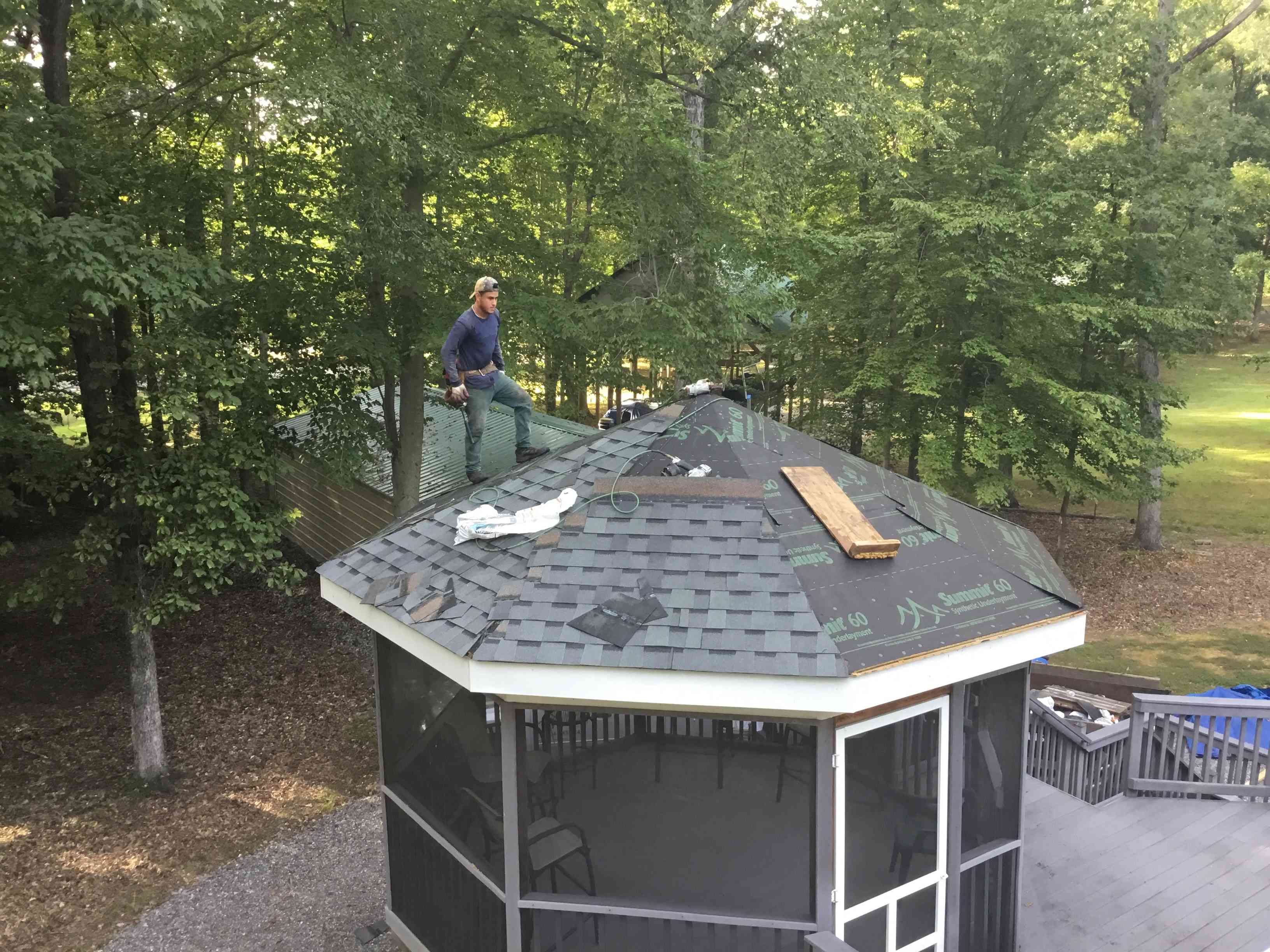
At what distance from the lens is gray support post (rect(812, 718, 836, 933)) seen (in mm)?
4570

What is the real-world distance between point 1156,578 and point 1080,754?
40.2 feet

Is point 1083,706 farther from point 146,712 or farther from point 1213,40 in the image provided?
point 1213,40

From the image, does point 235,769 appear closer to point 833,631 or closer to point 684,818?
point 684,818

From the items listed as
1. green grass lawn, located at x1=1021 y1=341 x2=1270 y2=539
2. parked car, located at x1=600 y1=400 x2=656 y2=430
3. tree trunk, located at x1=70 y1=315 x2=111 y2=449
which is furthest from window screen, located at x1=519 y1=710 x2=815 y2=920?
green grass lawn, located at x1=1021 y1=341 x2=1270 y2=539

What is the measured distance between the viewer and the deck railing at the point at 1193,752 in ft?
23.8

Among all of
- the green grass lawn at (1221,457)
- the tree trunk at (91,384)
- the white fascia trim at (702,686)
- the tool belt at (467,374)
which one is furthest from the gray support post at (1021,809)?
the green grass lawn at (1221,457)

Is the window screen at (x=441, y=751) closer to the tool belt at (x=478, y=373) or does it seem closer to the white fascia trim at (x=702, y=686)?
the white fascia trim at (x=702, y=686)

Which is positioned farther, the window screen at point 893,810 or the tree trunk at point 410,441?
the tree trunk at point 410,441

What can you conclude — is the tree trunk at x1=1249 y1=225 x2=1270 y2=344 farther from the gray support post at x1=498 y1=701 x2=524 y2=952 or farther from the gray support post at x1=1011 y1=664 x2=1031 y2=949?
the gray support post at x1=498 y1=701 x2=524 y2=952

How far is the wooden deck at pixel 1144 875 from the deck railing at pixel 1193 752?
14 centimetres

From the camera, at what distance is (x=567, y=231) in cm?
1590

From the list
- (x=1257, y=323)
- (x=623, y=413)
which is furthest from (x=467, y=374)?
(x=1257, y=323)

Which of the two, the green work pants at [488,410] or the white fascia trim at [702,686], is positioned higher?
the green work pants at [488,410]

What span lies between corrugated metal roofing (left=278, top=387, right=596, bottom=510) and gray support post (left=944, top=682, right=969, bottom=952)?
9363 millimetres
